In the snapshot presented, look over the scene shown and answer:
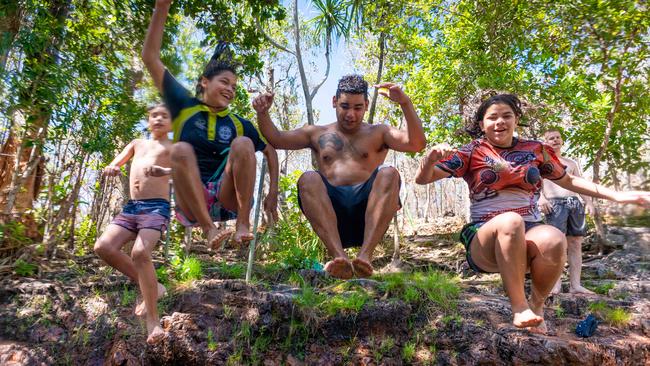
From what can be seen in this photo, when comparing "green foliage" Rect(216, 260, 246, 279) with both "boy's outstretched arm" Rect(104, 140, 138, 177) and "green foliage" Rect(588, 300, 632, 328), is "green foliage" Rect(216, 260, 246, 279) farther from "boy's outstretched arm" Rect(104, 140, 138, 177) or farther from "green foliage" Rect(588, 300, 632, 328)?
"green foliage" Rect(588, 300, 632, 328)

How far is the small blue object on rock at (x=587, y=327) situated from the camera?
5.19m

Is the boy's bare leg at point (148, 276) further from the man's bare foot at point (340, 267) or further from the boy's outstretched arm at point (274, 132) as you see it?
the man's bare foot at point (340, 267)

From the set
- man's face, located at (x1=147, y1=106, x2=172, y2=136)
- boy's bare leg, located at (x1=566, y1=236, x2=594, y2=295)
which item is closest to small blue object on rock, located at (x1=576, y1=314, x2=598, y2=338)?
boy's bare leg, located at (x1=566, y1=236, x2=594, y2=295)

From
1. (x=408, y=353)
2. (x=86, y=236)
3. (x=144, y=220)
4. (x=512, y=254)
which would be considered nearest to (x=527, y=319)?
(x=512, y=254)

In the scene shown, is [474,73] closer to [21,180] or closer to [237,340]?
[237,340]

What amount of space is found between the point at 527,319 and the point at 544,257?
1.14 ft

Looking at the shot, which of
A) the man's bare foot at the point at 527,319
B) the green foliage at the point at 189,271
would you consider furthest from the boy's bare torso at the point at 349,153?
the green foliage at the point at 189,271

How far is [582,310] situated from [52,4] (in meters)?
6.89

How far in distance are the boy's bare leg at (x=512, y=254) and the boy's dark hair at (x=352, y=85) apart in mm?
1148

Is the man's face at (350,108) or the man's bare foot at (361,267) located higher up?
the man's face at (350,108)

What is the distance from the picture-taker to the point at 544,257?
8.97ft

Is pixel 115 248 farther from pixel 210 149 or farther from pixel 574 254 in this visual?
pixel 574 254

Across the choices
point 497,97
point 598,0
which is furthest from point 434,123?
point 497,97

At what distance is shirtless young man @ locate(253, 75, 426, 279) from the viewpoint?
2971 mm
